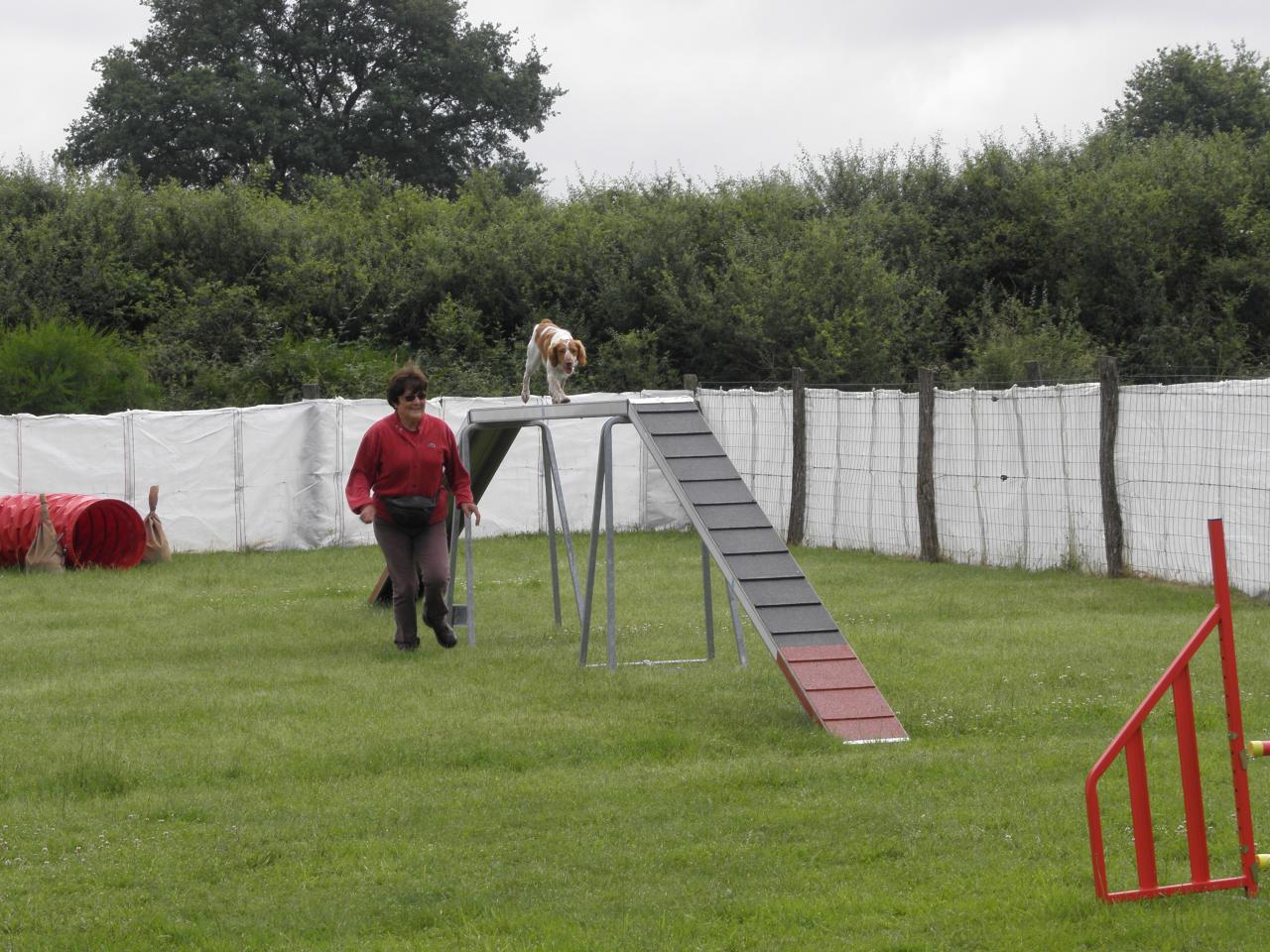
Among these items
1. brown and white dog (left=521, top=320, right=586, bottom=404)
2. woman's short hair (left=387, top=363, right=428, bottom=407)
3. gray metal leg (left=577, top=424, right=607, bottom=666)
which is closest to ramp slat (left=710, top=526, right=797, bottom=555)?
gray metal leg (left=577, top=424, right=607, bottom=666)

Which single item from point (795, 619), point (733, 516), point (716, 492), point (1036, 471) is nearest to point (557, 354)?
point (716, 492)

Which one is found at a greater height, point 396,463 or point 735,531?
point 396,463

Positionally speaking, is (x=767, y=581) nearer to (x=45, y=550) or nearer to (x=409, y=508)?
(x=409, y=508)

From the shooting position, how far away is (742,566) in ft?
29.2

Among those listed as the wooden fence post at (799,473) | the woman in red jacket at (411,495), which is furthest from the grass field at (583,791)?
the wooden fence post at (799,473)

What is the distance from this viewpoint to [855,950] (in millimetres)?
4617

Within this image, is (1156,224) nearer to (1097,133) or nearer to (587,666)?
(1097,133)

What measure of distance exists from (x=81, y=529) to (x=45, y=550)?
1095 millimetres

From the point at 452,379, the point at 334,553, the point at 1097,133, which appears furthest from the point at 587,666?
the point at 1097,133

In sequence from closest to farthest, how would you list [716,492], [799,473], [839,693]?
1. [839,693]
2. [716,492]
3. [799,473]

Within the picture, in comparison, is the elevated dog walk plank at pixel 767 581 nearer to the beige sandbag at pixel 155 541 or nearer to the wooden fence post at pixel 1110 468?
the wooden fence post at pixel 1110 468

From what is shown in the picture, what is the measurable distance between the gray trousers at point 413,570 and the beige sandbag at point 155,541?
26.2 ft

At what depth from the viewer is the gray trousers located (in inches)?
420

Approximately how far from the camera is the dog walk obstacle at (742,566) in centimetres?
796
